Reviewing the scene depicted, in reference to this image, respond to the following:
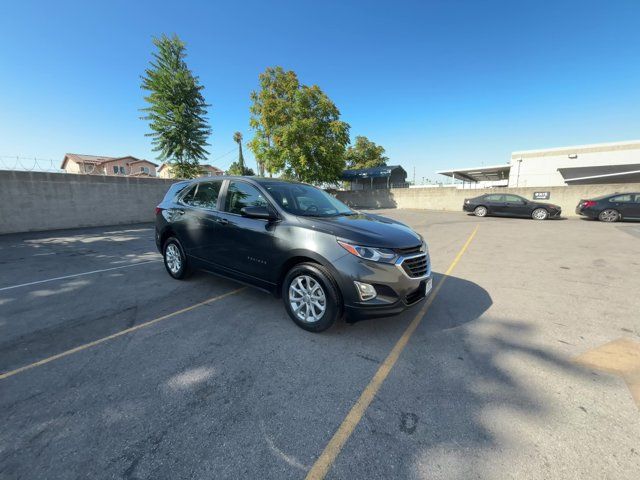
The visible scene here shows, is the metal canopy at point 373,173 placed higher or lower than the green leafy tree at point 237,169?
lower

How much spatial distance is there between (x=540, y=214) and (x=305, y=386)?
17913 millimetres

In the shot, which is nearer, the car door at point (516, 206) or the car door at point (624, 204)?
the car door at point (624, 204)

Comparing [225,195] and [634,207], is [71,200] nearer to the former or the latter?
[225,195]

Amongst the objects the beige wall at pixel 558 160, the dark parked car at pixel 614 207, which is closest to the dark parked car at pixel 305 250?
the dark parked car at pixel 614 207

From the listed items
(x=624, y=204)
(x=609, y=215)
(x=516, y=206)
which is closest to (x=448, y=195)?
(x=516, y=206)

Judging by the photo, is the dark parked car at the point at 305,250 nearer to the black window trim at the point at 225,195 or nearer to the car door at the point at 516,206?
the black window trim at the point at 225,195

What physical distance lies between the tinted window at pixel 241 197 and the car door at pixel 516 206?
55.2 feet

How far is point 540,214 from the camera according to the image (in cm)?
1522

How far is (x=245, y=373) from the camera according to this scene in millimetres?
2521

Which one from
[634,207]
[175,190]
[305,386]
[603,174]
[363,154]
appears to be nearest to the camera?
[305,386]

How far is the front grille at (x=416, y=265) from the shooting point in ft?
9.91

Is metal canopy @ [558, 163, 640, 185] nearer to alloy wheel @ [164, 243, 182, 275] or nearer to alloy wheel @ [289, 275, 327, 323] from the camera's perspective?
alloy wheel @ [289, 275, 327, 323]

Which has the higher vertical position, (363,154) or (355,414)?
(363,154)

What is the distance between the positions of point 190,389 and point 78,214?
14232mm
